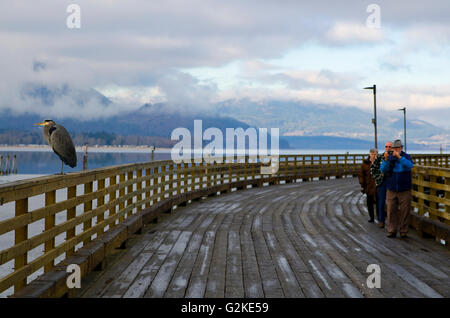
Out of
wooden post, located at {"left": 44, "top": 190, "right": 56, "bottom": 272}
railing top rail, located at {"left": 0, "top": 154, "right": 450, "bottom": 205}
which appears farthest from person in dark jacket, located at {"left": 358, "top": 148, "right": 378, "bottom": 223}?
wooden post, located at {"left": 44, "top": 190, "right": 56, "bottom": 272}

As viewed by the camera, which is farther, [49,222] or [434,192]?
[434,192]

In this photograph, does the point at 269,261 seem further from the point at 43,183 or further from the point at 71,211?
the point at 43,183

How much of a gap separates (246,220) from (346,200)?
596 cm

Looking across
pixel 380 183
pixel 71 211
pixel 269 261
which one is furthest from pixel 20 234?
pixel 380 183

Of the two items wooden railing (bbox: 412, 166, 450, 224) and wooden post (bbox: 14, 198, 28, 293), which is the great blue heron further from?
wooden railing (bbox: 412, 166, 450, 224)

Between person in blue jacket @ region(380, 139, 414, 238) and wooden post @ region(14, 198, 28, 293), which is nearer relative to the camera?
wooden post @ region(14, 198, 28, 293)

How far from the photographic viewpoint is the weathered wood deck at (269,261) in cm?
514

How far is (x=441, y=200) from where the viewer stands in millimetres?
8352

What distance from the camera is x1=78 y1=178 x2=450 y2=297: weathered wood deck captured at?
16.9 ft

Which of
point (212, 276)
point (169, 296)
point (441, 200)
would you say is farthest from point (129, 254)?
point (441, 200)

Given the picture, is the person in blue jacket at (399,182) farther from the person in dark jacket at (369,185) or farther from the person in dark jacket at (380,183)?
the person in dark jacket at (369,185)

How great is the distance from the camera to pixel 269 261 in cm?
650

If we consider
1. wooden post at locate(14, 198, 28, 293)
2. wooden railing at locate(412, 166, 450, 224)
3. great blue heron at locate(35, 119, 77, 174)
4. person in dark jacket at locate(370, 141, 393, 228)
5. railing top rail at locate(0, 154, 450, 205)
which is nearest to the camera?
railing top rail at locate(0, 154, 450, 205)
